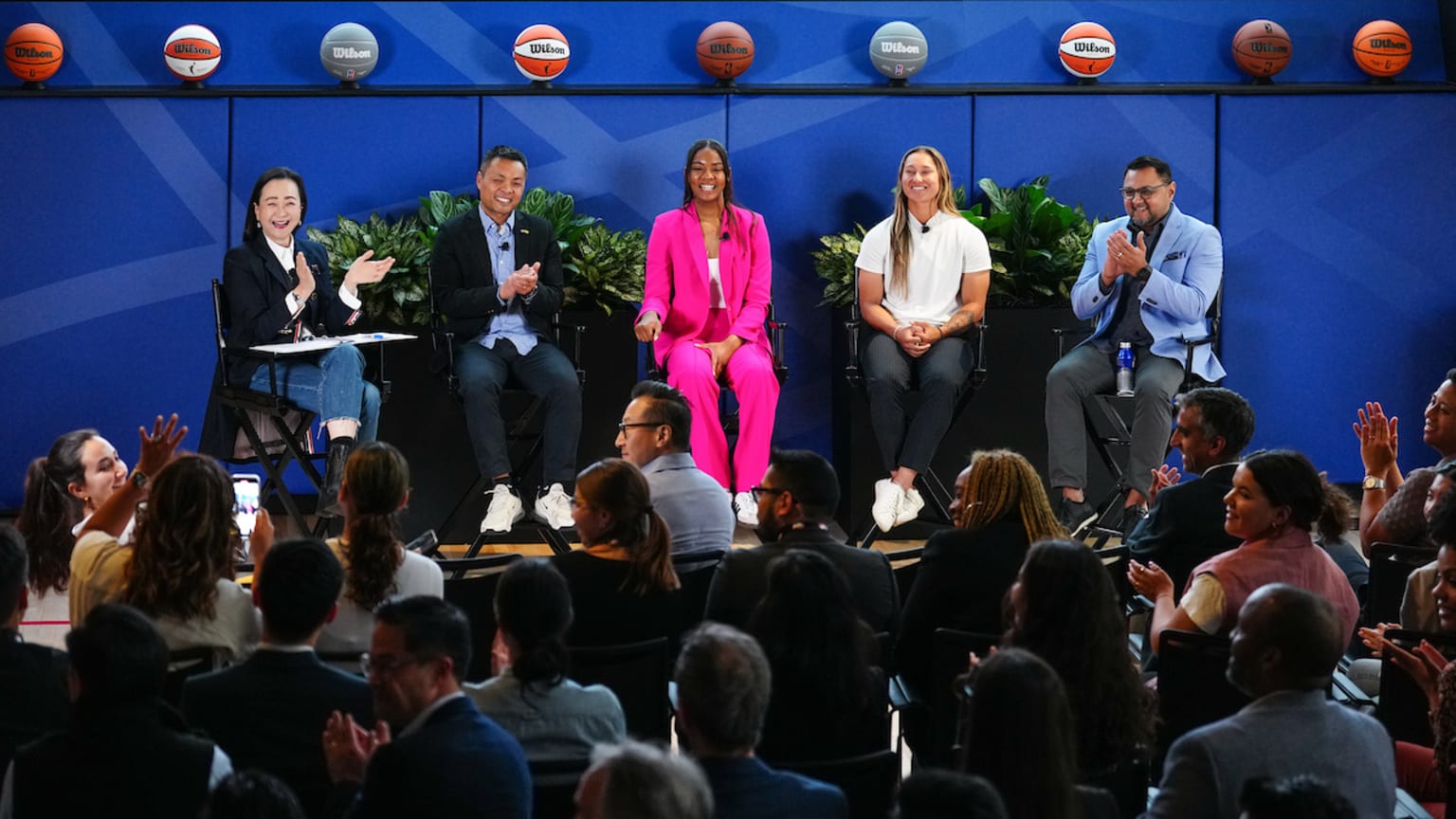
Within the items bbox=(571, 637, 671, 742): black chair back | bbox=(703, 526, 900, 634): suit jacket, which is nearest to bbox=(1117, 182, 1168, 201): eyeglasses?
bbox=(703, 526, 900, 634): suit jacket

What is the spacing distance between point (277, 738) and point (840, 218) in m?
5.30

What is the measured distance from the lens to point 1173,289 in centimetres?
645

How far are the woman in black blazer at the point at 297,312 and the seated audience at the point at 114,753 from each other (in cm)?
332

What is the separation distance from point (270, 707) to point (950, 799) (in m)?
1.35

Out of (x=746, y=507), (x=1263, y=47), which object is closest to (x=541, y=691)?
(x=746, y=507)

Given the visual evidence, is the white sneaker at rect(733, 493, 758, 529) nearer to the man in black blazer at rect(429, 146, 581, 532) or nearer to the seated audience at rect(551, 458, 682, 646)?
the man in black blazer at rect(429, 146, 581, 532)

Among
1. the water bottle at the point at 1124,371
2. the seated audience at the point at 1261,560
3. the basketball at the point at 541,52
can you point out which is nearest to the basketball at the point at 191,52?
the basketball at the point at 541,52

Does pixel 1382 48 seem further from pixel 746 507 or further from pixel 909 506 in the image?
pixel 746 507

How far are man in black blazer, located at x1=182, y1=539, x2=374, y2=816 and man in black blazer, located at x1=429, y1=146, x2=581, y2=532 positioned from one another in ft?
10.2

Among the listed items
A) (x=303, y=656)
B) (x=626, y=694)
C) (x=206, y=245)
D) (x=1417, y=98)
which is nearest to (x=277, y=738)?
(x=303, y=656)

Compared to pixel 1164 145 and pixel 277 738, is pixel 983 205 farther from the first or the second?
pixel 277 738

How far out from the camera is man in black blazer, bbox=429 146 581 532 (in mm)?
6129

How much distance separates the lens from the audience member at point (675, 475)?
4.47 m

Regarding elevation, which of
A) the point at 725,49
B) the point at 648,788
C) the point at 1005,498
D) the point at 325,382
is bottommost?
the point at 648,788
